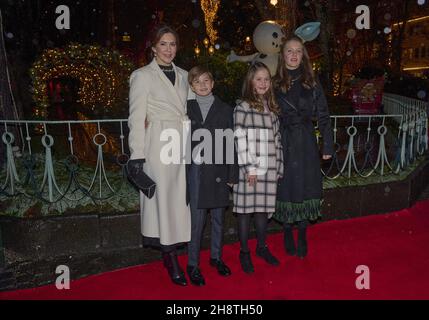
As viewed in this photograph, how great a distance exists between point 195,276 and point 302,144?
1.63 m

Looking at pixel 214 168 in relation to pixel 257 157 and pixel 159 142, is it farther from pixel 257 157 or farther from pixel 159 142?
pixel 159 142

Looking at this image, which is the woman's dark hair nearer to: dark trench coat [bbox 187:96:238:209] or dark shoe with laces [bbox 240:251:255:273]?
dark trench coat [bbox 187:96:238:209]

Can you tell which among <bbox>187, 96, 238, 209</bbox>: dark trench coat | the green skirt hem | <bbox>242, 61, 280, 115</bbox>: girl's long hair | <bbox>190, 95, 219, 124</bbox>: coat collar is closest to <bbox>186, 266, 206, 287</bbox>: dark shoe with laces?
<bbox>187, 96, 238, 209</bbox>: dark trench coat

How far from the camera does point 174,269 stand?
3.70 metres

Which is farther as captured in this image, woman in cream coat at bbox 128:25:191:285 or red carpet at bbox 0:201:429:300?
red carpet at bbox 0:201:429:300

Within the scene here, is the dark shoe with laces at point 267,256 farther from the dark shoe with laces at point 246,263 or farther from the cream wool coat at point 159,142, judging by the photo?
the cream wool coat at point 159,142

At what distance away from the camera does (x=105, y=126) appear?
322 inches

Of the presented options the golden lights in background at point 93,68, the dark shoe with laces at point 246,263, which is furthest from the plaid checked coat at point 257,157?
the golden lights in background at point 93,68

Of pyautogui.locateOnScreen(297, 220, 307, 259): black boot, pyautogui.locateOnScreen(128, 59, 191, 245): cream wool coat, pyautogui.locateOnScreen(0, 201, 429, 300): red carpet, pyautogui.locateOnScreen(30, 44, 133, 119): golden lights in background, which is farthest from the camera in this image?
pyautogui.locateOnScreen(30, 44, 133, 119): golden lights in background

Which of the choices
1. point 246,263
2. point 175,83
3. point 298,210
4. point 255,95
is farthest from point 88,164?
point 298,210

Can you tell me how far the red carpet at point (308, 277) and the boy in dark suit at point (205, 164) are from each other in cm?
36

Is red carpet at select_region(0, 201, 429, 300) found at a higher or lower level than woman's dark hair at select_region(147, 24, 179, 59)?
lower

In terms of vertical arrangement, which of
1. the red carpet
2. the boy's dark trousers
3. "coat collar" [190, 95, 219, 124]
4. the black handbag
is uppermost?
"coat collar" [190, 95, 219, 124]

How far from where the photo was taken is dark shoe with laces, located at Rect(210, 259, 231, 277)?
3825 mm
